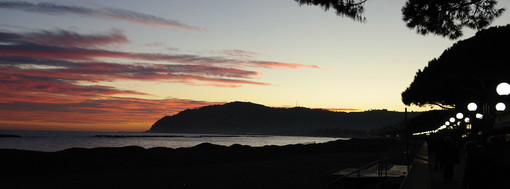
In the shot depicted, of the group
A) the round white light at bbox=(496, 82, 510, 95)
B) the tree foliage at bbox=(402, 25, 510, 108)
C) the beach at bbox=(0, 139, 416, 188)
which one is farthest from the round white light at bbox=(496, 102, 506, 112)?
the tree foliage at bbox=(402, 25, 510, 108)

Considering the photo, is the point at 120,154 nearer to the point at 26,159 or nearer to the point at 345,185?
the point at 26,159

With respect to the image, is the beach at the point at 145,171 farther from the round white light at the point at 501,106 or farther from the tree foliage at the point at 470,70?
the round white light at the point at 501,106

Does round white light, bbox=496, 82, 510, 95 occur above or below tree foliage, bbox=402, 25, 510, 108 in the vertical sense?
below

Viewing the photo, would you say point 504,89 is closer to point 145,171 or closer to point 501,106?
point 501,106

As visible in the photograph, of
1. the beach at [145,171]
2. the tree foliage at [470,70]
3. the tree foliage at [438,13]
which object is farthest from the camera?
the tree foliage at [470,70]

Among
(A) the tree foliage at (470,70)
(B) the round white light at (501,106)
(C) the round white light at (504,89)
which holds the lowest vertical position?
(B) the round white light at (501,106)

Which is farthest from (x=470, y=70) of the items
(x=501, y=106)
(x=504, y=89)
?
(x=504, y=89)

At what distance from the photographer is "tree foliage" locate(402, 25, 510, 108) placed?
25141 mm

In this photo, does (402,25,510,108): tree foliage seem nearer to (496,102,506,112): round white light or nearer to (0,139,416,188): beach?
(0,139,416,188): beach

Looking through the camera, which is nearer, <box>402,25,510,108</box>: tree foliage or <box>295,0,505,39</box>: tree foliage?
<box>295,0,505,39</box>: tree foliage

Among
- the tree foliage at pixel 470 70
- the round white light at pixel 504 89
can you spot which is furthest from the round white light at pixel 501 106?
the tree foliage at pixel 470 70

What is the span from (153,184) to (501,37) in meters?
18.2

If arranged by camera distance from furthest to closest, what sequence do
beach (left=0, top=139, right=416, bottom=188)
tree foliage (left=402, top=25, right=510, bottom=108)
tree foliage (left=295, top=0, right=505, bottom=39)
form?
tree foliage (left=402, top=25, right=510, bottom=108)
beach (left=0, top=139, right=416, bottom=188)
tree foliage (left=295, top=0, right=505, bottom=39)

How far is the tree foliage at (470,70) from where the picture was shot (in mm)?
→ 25141
